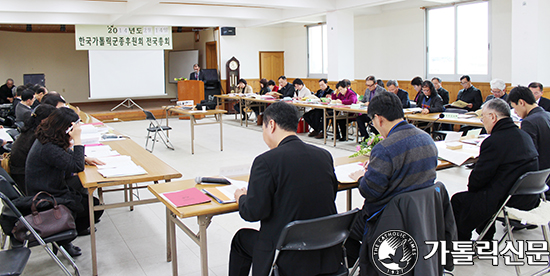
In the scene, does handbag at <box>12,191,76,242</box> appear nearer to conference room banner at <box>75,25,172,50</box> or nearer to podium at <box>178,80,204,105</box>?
podium at <box>178,80,204,105</box>

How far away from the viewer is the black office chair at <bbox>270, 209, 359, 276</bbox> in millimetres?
1871

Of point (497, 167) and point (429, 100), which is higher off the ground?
point (429, 100)

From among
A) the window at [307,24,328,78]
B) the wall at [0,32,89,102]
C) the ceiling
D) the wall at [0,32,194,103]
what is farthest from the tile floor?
the wall at [0,32,89,102]

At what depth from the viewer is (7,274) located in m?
2.05

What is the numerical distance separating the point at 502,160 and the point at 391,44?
351 inches

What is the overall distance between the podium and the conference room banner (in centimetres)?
166

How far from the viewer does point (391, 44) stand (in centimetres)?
A: 1102

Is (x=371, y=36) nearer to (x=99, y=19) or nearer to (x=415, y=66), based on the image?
(x=415, y=66)

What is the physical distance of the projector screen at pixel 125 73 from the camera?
12289 millimetres

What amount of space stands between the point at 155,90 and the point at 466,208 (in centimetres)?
1173

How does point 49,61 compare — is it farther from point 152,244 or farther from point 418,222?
point 418,222

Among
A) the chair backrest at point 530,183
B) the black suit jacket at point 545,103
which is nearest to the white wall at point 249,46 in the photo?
the black suit jacket at point 545,103

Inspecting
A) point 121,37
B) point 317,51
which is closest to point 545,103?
point 317,51

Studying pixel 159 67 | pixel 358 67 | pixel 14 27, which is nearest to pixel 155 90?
pixel 159 67
